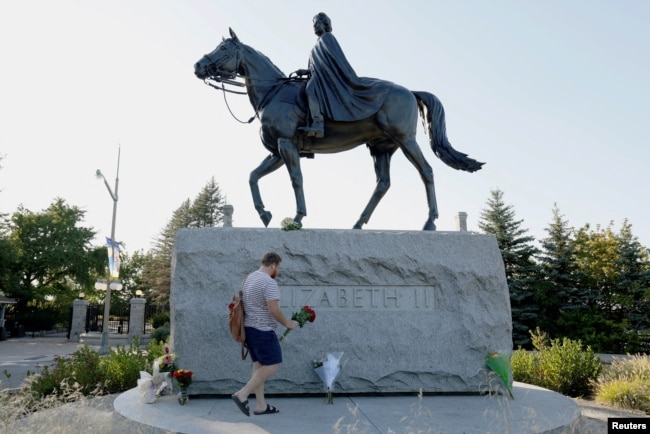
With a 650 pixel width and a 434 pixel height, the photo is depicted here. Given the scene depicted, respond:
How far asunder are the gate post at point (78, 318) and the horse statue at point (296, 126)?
96.3 feet

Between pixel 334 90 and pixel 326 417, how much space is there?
4342 millimetres

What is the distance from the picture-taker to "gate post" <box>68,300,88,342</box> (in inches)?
1228

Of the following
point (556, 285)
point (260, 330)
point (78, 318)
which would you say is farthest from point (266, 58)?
point (78, 318)

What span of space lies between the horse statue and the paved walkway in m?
2.50

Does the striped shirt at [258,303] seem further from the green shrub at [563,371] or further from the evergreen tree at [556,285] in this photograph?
the evergreen tree at [556,285]

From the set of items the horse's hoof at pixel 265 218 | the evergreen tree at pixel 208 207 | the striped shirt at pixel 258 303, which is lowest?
the striped shirt at pixel 258 303

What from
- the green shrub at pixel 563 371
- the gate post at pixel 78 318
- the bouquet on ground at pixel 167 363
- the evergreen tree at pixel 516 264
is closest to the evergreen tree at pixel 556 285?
the evergreen tree at pixel 516 264

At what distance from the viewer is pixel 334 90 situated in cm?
690

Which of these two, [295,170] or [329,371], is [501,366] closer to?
[329,371]

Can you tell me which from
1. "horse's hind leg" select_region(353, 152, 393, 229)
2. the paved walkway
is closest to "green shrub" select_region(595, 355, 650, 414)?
the paved walkway

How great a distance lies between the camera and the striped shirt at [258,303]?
4.68 meters

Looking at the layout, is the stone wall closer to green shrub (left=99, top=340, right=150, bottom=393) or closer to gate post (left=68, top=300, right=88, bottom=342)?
green shrub (left=99, top=340, right=150, bottom=393)

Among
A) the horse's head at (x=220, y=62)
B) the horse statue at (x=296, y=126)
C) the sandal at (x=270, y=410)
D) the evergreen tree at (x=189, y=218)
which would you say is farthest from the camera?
the evergreen tree at (x=189, y=218)

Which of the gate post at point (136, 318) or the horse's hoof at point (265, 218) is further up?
the horse's hoof at point (265, 218)
